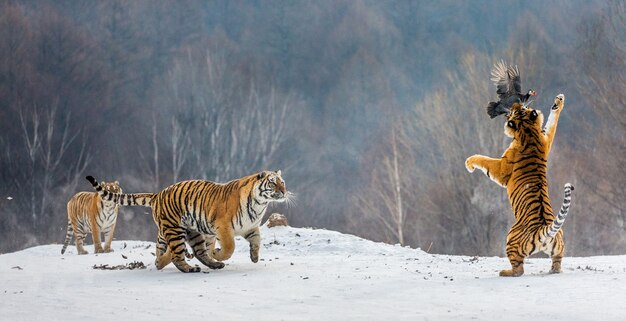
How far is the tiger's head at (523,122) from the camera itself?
10.1 metres

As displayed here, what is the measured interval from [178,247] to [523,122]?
4052mm

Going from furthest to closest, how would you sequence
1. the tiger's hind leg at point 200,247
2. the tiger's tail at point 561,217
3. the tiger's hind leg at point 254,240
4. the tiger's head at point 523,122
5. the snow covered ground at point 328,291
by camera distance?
1. the tiger's hind leg at point 254,240
2. the tiger's hind leg at point 200,247
3. the tiger's head at point 523,122
4. the tiger's tail at point 561,217
5. the snow covered ground at point 328,291

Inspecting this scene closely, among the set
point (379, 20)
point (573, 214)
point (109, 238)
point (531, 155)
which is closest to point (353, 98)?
point (379, 20)

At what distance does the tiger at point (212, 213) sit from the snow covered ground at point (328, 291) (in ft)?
0.85

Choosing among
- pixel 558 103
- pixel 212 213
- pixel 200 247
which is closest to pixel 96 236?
pixel 200 247

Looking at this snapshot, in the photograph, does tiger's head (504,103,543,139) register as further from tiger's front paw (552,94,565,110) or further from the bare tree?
the bare tree

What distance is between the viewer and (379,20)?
59500 millimetres

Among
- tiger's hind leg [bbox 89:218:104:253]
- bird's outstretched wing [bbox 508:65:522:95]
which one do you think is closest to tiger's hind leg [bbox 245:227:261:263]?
bird's outstretched wing [bbox 508:65:522:95]

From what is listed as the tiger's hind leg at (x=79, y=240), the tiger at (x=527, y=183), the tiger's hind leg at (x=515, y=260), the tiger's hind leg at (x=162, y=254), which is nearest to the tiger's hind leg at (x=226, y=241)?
the tiger's hind leg at (x=162, y=254)

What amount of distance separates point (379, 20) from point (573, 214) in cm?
3184

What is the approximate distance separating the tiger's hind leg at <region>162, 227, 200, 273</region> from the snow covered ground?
0.13m

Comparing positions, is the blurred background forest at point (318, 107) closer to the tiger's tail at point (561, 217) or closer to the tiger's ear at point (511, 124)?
the tiger's ear at point (511, 124)

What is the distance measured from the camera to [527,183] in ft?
32.7

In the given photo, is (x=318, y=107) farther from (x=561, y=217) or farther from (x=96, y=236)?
(x=561, y=217)
